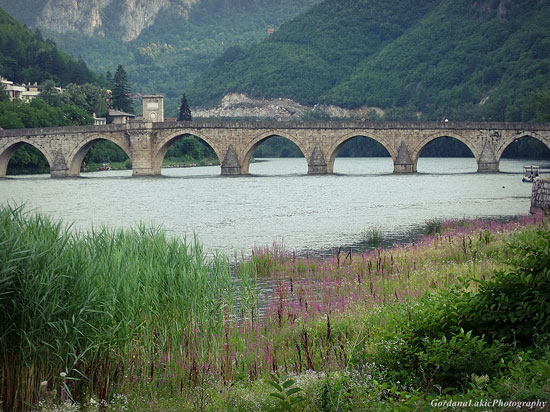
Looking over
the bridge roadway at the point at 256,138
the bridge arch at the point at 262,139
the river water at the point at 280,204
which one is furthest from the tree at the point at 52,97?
the river water at the point at 280,204

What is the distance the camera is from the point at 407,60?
5044 inches

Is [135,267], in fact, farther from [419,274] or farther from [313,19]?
[313,19]

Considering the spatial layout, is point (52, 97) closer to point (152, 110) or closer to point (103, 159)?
point (103, 159)

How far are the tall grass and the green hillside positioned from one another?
4506 inches

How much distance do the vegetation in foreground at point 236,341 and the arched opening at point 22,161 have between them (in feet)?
200

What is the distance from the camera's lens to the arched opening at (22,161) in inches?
2680

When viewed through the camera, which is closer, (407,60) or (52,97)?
(52,97)

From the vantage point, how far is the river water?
2491 centimetres

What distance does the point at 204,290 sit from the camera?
10875 millimetres

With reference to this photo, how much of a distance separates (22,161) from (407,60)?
7565cm

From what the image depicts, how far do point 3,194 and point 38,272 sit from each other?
38.2 m

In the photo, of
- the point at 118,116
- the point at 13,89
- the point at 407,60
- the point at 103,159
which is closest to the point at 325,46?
the point at 407,60

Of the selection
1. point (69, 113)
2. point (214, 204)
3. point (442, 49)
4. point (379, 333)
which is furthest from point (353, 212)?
point (442, 49)

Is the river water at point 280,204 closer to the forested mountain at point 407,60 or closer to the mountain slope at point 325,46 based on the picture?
the forested mountain at point 407,60
